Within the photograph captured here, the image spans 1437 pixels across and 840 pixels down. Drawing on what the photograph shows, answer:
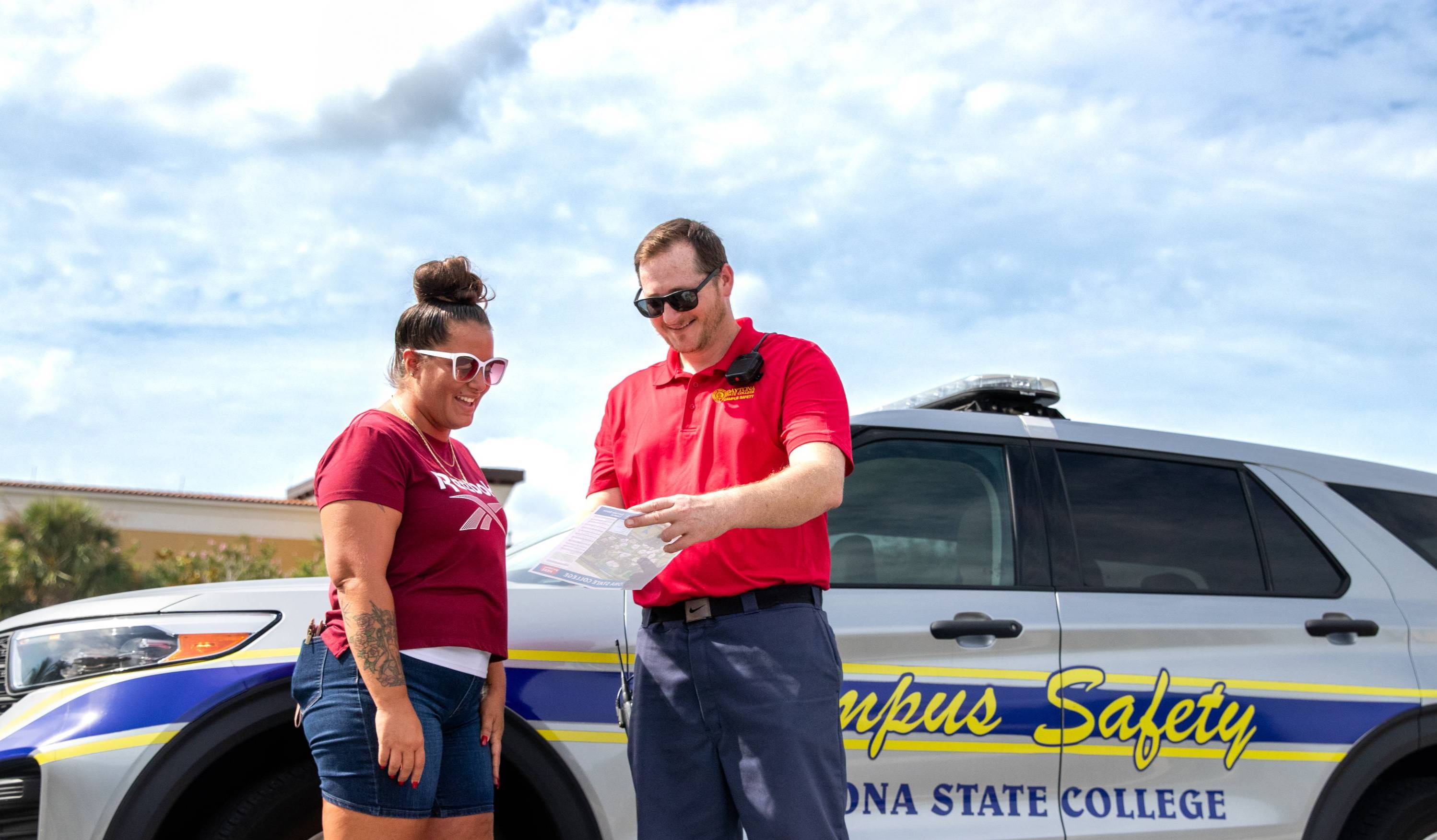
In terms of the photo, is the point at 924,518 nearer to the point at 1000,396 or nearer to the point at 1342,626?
the point at 1000,396

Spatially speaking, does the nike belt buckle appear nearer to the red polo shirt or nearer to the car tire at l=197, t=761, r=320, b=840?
the red polo shirt

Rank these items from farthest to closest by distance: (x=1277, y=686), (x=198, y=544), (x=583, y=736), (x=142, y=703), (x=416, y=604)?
(x=198, y=544) < (x=1277, y=686) < (x=583, y=736) < (x=142, y=703) < (x=416, y=604)

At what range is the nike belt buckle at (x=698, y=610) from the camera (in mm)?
2490

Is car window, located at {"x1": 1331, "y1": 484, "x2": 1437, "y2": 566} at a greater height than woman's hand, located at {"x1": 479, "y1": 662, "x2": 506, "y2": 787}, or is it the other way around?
car window, located at {"x1": 1331, "y1": 484, "x2": 1437, "y2": 566}

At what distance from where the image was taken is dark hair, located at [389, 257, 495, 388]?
257 centimetres

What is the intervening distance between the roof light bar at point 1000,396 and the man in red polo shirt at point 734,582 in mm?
1388

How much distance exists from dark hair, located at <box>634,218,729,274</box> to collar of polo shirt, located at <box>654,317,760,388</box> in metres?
0.16

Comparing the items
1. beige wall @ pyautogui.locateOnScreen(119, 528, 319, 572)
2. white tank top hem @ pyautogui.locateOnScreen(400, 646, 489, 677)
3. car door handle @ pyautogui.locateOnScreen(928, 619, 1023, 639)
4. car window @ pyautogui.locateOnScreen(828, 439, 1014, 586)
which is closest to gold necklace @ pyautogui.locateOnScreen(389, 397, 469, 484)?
white tank top hem @ pyautogui.locateOnScreen(400, 646, 489, 677)

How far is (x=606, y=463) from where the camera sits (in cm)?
289

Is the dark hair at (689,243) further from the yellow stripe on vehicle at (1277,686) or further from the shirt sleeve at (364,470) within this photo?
the yellow stripe on vehicle at (1277,686)

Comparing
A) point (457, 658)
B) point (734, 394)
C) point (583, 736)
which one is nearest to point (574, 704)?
point (583, 736)

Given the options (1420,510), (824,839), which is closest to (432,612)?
(824,839)

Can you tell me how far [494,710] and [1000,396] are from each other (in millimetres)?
2059

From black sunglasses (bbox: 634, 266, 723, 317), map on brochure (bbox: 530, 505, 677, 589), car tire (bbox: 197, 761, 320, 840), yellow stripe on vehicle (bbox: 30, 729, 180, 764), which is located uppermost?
black sunglasses (bbox: 634, 266, 723, 317)
